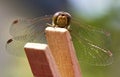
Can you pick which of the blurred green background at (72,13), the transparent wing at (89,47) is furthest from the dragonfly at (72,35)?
the blurred green background at (72,13)

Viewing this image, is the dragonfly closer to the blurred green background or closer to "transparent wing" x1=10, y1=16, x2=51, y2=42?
"transparent wing" x1=10, y1=16, x2=51, y2=42

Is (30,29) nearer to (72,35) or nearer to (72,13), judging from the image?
(72,35)

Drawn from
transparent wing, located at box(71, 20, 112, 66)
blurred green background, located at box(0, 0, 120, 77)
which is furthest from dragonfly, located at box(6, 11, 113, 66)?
blurred green background, located at box(0, 0, 120, 77)

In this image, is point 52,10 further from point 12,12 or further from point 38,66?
point 38,66

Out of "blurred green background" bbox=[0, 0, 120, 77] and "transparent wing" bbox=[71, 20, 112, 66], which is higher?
"transparent wing" bbox=[71, 20, 112, 66]

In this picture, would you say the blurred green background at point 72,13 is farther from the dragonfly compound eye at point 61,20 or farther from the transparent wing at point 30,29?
the dragonfly compound eye at point 61,20

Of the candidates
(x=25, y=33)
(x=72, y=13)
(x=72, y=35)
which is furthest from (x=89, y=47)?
(x=72, y=13)
